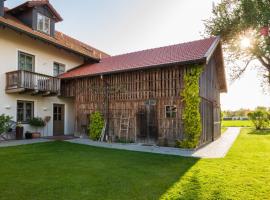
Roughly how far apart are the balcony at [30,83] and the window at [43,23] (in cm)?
377

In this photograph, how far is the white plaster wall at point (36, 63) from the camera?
42.5 ft

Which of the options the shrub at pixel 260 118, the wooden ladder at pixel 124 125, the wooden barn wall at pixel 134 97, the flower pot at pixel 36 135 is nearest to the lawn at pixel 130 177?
the wooden barn wall at pixel 134 97

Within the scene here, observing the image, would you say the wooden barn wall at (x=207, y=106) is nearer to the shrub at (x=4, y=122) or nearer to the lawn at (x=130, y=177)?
the lawn at (x=130, y=177)

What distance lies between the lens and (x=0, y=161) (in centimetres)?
762

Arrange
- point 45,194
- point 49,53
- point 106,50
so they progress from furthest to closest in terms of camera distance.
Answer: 1. point 106,50
2. point 49,53
3. point 45,194

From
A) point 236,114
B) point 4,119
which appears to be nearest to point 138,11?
point 4,119

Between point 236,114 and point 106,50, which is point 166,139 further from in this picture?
point 236,114

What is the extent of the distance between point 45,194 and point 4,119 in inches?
356

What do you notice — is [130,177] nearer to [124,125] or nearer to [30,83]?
[124,125]

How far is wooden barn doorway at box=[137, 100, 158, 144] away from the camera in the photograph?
1212 centimetres

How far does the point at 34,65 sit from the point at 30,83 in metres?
2.11

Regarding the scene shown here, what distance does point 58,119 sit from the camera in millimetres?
16750

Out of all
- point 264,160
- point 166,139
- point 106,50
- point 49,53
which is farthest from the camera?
point 106,50

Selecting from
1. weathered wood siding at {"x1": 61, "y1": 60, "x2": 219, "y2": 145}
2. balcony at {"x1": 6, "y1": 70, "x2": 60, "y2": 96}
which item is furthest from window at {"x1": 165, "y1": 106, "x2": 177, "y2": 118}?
balcony at {"x1": 6, "y1": 70, "x2": 60, "y2": 96}
